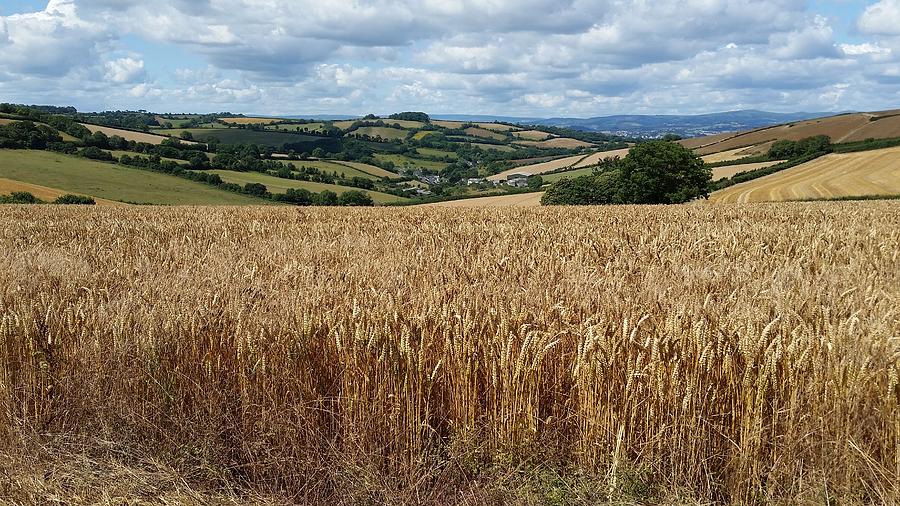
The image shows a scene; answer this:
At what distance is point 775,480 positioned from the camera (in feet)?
9.43

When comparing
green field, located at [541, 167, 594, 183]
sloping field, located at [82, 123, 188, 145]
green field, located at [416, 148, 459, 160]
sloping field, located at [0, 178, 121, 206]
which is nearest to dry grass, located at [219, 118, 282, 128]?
green field, located at [416, 148, 459, 160]

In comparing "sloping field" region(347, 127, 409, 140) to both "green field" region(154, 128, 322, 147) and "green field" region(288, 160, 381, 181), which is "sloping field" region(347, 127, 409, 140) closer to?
"green field" region(154, 128, 322, 147)

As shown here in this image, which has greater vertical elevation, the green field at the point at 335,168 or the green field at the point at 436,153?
the green field at the point at 436,153

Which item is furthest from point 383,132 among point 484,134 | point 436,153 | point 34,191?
point 34,191

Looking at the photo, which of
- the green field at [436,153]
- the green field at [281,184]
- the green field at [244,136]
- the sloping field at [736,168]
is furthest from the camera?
the green field at [436,153]

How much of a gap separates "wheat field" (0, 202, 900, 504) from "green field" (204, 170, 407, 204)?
73.1 metres

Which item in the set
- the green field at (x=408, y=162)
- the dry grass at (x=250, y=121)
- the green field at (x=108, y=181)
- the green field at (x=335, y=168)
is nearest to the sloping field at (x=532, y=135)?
the green field at (x=408, y=162)

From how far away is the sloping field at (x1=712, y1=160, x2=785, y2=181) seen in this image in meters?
78.3

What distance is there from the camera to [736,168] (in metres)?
82.0

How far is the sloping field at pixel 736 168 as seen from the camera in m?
78.3

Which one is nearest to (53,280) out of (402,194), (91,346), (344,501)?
(91,346)

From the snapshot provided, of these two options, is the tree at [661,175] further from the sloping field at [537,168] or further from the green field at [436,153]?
the green field at [436,153]

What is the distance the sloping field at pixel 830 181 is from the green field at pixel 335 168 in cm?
6018

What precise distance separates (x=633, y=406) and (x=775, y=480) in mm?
709
